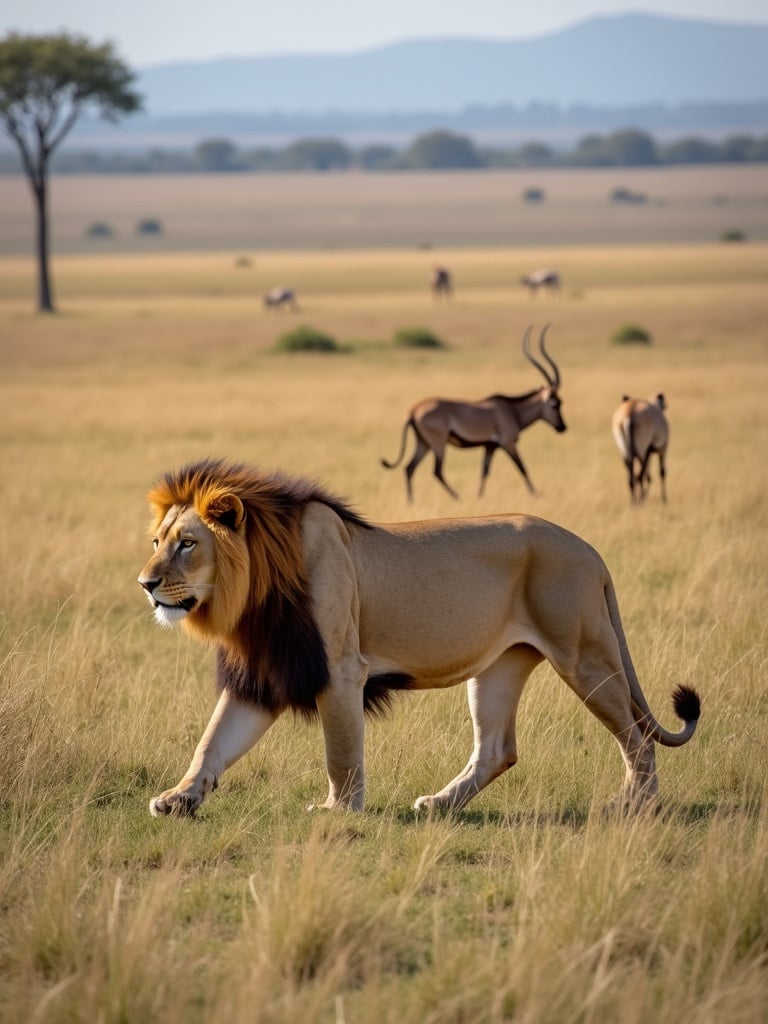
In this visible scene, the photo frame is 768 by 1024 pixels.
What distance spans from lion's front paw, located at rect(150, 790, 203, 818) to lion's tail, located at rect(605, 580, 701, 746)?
5.55ft

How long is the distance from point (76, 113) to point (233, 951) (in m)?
49.6

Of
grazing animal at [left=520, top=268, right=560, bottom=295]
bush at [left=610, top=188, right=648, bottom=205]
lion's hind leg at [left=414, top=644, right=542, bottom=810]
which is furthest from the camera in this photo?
bush at [left=610, top=188, right=648, bottom=205]

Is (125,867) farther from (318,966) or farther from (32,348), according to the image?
(32,348)

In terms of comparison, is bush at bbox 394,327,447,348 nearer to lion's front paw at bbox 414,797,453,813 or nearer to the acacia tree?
the acacia tree

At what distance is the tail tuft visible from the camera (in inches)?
227

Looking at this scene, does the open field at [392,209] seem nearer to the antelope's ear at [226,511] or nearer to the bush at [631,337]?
the bush at [631,337]

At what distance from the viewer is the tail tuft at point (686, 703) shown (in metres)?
5.76

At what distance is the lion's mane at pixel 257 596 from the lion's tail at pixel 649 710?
123cm

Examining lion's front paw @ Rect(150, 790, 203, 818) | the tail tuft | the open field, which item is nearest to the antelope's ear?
lion's front paw @ Rect(150, 790, 203, 818)

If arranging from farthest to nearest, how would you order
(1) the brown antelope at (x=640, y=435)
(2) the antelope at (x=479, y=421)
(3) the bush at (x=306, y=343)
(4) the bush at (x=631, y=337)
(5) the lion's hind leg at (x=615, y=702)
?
(3) the bush at (x=306, y=343) < (4) the bush at (x=631, y=337) < (2) the antelope at (x=479, y=421) < (1) the brown antelope at (x=640, y=435) < (5) the lion's hind leg at (x=615, y=702)

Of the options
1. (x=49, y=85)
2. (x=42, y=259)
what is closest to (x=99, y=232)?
(x=49, y=85)

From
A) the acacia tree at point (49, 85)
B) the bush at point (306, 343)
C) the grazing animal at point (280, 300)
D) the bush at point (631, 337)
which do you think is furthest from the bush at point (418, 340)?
the acacia tree at point (49, 85)

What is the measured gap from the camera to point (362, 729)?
557cm

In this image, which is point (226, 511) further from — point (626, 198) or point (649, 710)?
point (626, 198)
